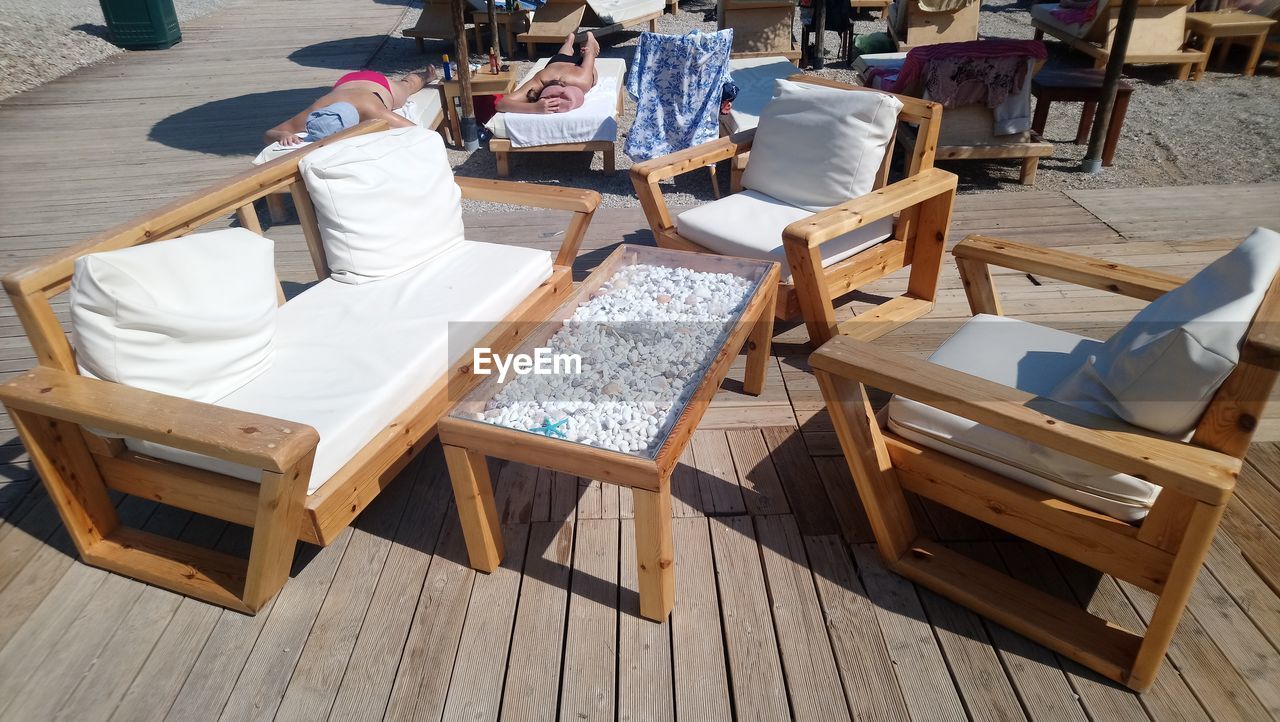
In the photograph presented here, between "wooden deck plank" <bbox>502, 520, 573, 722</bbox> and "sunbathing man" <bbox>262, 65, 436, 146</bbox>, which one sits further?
"sunbathing man" <bbox>262, 65, 436, 146</bbox>

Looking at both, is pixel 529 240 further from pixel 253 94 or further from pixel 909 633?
pixel 253 94

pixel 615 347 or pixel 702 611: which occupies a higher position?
pixel 615 347

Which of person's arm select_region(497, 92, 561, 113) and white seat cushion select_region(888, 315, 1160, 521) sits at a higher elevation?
person's arm select_region(497, 92, 561, 113)

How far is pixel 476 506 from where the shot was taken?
1936mm

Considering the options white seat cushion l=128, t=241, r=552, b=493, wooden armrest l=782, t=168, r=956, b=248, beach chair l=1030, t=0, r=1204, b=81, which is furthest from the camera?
beach chair l=1030, t=0, r=1204, b=81

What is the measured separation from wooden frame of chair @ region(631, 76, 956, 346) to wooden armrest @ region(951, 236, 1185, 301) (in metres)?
0.40

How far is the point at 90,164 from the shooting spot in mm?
5398

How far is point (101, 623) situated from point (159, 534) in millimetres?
328

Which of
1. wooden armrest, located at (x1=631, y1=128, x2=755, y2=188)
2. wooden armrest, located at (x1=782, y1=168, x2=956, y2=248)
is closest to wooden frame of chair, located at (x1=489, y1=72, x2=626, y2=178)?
wooden armrest, located at (x1=631, y1=128, x2=755, y2=188)

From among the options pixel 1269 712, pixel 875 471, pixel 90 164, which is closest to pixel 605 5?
pixel 90 164

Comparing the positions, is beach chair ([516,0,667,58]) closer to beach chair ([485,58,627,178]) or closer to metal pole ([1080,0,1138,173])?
beach chair ([485,58,627,178])

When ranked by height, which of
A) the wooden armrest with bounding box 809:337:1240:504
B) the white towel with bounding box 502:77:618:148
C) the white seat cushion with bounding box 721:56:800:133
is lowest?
the white towel with bounding box 502:77:618:148

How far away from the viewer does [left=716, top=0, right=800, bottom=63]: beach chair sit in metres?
7.05

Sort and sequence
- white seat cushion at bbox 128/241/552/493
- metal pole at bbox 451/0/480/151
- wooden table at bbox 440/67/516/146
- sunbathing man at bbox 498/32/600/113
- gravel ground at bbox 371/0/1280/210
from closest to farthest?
1. white seat cushion at bbox 128/241/552/493
2. gravel ground at bbox 371/0/1280/210
3. sunbathing man at bbox 498/32/600/113
4. metal pole at bbox 451/0/480/151
5. wooden table at bbox 440/67/516/146
